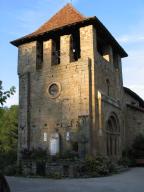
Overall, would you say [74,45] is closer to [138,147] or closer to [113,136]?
[113,136]

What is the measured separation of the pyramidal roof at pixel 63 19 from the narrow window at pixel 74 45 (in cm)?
106

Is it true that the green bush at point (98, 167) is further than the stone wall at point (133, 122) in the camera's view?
No

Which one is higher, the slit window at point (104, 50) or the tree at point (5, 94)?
the slit window at point (104, 50)

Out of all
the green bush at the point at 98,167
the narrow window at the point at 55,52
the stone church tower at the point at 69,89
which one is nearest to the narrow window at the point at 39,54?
the stone church tower at the point at 69,89

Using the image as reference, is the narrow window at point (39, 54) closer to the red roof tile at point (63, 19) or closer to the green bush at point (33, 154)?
the red roof tile at point (63, 19)

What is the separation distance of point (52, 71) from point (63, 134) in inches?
186

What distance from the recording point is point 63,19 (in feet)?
81.4

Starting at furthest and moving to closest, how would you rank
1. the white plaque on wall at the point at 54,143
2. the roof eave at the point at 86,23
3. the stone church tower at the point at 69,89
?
the roof eave at the point at 86,23, the white plaque on wall at the point at 54,143, the stone church tower at the point at 69,89

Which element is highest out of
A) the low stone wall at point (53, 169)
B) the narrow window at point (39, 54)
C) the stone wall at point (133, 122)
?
the narrow window at point (39, 54)

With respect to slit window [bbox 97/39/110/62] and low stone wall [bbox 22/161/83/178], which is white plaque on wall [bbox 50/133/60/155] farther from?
slit window [bbox 97/39/110/62]

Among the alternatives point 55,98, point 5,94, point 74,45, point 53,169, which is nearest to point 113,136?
point 55,98

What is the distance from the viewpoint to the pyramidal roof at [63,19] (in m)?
23.8

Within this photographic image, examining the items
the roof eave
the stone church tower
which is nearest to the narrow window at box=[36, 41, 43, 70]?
the stone church tower

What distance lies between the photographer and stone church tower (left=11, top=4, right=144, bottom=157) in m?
21.3
